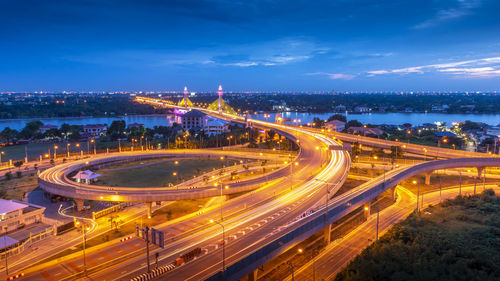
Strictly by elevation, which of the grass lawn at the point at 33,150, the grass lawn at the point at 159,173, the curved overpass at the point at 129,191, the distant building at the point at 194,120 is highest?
the distant building at the point at 194,120

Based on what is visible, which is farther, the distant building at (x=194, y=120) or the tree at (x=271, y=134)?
the distant building at (x=194, y=120)

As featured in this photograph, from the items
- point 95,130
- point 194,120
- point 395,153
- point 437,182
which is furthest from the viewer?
point 194,120

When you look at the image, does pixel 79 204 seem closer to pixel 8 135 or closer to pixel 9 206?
pixel 9 206

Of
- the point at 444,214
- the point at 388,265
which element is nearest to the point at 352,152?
the point at 444,214

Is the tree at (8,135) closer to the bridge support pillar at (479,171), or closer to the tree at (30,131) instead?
the tree at (30,131)

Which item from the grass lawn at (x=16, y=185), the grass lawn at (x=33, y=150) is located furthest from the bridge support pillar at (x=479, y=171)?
the grass lawn at (x=33, y=150)

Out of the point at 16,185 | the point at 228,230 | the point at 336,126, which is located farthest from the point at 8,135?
the point at 336,126

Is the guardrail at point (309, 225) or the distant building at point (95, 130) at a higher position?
the distant building at point (95, 130)
